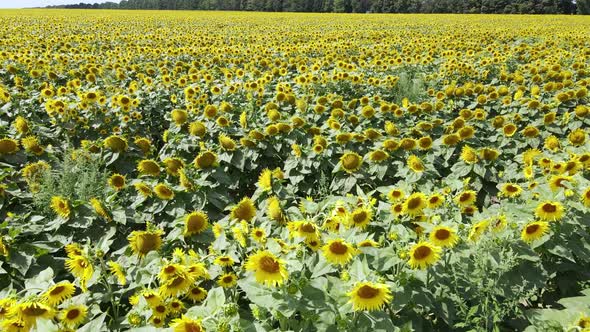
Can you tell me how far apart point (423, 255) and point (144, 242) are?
164 centimetres

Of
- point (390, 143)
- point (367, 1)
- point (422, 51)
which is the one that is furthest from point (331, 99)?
point (367, 1)

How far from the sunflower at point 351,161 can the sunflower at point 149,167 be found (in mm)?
1923

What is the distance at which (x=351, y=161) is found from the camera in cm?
430

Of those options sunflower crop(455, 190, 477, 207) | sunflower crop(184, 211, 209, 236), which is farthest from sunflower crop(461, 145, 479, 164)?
sunflower crop(184, 211, 209, 236)

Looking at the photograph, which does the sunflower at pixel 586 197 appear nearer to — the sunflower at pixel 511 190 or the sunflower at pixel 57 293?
the sunflower at pixel 511 190

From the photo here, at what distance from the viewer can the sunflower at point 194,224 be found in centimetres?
267

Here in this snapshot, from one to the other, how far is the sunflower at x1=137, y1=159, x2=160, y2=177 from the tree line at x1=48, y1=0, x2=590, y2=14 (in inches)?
2544

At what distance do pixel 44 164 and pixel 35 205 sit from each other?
18.3 inches

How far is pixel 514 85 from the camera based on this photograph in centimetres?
716

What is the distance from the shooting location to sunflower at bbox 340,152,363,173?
429 cm

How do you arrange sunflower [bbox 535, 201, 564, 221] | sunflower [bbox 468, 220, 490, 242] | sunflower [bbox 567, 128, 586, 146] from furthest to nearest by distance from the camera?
1. sunflower [bbox 567, 128, 586, 146]
2. sunflower [bbox 535, 201, 564, 221]
3. sunflower [bbox 468, 220, 490, 242]

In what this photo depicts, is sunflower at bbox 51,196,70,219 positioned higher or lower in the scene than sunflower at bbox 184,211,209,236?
lower

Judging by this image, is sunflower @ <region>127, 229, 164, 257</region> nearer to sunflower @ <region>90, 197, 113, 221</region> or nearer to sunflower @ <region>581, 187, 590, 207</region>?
sunflower @ <region>90, 197, 113, 221</region>

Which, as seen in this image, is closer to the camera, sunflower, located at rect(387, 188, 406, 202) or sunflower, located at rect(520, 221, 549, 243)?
sunflower, located at rect(520, 221, 549, 243)
